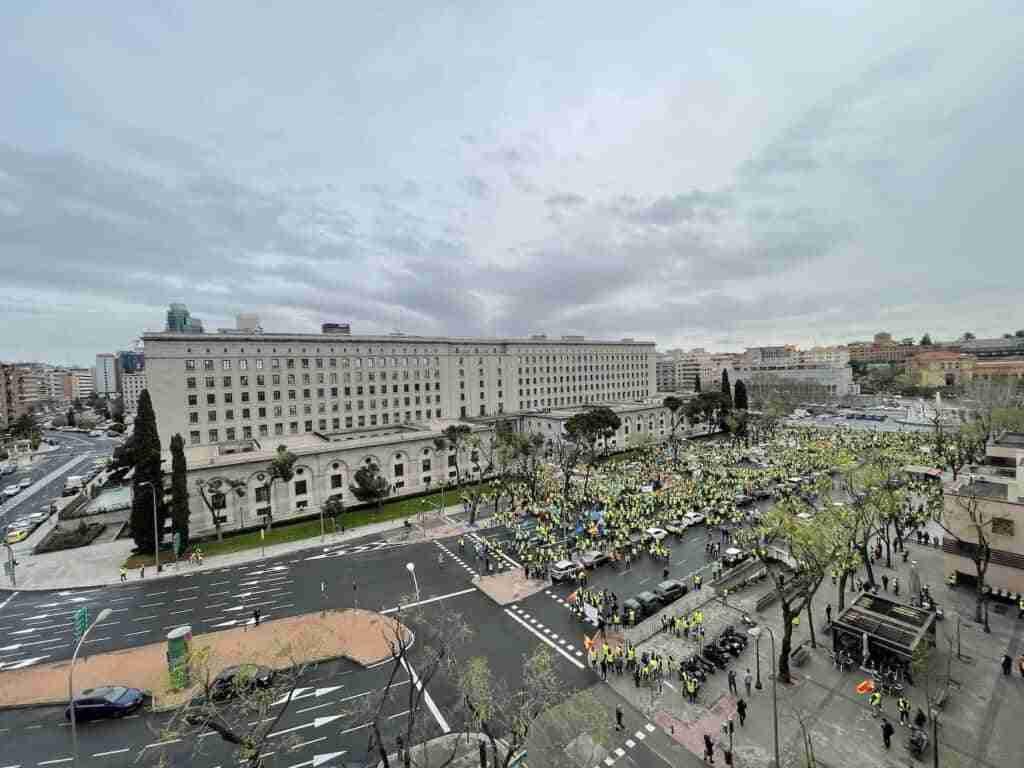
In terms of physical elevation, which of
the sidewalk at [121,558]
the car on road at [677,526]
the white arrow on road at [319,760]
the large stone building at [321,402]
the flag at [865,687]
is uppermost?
the large stone building at [321,402]

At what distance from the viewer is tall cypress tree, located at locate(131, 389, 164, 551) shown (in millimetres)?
41312

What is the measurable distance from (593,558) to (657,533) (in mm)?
8747

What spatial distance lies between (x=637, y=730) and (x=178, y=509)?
42645 millimetres

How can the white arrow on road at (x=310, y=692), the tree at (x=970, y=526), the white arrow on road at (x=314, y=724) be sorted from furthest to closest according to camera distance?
the tree at (x=970, y=526), the white arrow on road at (x=310, y=692), the white arrow on road at (x=314, y=724)

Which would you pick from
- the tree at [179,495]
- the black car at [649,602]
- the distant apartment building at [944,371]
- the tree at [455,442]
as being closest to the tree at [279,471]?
the tree at [179,495]

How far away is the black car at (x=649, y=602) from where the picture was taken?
28500mm

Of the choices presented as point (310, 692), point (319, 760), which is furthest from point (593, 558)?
point (319, 760)

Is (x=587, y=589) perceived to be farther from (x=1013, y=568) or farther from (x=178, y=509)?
(x=178, y=509)

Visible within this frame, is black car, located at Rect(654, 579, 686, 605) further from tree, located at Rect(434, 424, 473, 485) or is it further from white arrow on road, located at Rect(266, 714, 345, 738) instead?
tree, located at Rect(434, 424, 473, 485)

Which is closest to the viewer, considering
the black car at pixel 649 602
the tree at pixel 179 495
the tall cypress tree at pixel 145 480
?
the black car at pixel 649 602

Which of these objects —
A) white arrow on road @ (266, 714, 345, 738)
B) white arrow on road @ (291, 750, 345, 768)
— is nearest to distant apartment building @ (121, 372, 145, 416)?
white arrow on road @ (266, 714, 345, 738)

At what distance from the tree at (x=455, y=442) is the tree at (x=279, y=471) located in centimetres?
1806

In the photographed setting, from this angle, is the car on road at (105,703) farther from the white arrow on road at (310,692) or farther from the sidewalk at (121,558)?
the sidewalk at (121,558)

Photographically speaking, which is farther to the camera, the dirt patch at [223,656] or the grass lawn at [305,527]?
the grass lawn at [305,527]
